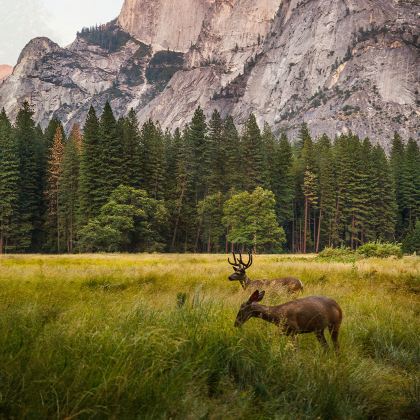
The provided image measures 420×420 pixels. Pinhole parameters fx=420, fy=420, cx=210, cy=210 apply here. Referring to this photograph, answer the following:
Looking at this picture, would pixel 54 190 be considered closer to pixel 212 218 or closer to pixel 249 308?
pixel 212 218

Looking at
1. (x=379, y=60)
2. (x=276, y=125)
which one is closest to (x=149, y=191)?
(x=276, y=125)


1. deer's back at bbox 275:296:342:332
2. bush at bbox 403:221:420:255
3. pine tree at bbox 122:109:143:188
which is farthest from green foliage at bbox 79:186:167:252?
deer's back at bbox 275:296:342:332

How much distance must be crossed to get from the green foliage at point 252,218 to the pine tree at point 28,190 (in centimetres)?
2356

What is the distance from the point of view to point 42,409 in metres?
2.62

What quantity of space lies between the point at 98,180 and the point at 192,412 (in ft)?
146

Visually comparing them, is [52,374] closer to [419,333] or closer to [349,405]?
[349,405]

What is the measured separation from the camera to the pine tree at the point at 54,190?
168 feet

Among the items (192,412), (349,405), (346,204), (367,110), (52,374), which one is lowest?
(349,405)

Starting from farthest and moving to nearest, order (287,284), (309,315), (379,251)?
(379,251)
(287,284)
(309,315)

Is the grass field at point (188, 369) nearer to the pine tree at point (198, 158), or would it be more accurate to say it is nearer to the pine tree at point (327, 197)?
the pine tree at point (198, 158)

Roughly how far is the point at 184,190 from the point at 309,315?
48648mm

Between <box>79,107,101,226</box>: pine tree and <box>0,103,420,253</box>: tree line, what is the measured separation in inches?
5.0

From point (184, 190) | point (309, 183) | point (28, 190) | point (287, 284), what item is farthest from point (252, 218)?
point (287, 284)

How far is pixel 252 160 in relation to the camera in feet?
188
